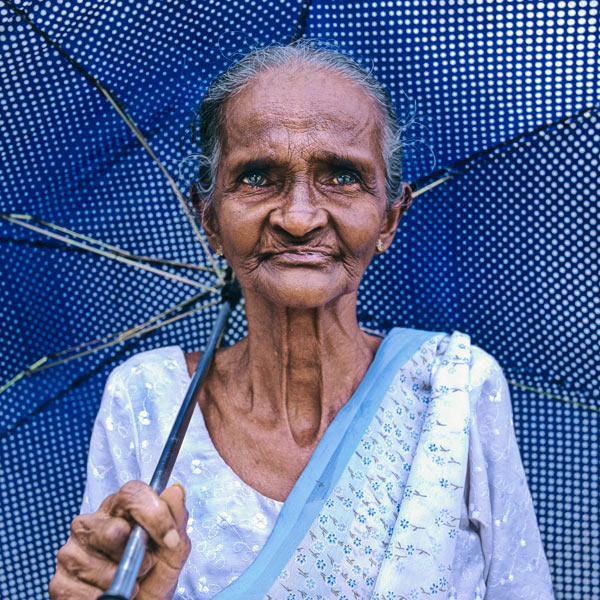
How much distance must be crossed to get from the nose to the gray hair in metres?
0.31

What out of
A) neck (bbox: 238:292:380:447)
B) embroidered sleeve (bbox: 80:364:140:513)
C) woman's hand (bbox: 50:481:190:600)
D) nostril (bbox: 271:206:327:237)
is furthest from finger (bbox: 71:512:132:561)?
nostril (bbox: 271:206:327:237)

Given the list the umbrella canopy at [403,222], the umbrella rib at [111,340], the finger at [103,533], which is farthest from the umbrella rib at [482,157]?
the finger at [103,533]

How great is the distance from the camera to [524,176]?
215 cm

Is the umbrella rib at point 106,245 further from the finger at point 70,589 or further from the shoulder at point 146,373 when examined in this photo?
the finger at point 70,589

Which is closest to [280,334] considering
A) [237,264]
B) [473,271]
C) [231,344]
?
[237,264]

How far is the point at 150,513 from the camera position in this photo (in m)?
1.41

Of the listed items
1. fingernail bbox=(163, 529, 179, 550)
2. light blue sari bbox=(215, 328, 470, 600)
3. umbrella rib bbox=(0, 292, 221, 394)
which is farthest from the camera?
umbrella rib bbox=(0, 292, 221, 394)

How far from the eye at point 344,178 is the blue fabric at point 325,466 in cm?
55

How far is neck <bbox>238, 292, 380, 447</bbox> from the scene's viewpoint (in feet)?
6.78

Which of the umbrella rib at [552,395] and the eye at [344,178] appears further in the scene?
the umbrella rib at [552,395]

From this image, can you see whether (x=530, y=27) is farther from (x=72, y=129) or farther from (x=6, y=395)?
(x=6, y=395)

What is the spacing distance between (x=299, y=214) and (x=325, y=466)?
702mm

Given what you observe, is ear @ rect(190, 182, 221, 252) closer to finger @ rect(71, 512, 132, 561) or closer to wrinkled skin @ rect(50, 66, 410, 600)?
wrinkled skin @ rect(50, 66, 410, 600)

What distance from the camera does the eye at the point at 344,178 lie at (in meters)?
1.91
